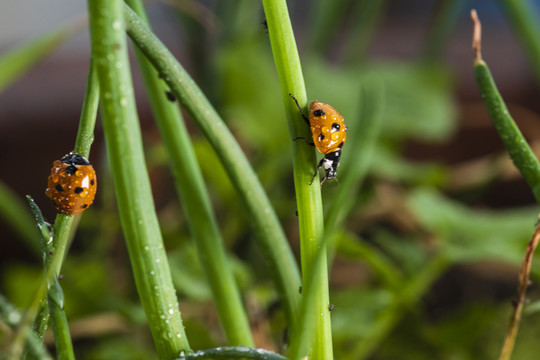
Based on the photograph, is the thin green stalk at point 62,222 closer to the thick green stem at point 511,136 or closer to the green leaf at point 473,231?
the thick green stem at point 511,136

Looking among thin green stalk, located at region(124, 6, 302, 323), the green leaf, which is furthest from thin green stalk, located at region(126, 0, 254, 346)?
the green leaf

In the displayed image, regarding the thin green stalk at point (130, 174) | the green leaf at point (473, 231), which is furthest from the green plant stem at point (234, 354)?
the green leaf at point (473, 231)

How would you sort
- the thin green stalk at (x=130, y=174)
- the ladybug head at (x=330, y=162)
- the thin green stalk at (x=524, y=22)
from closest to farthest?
1. the thin green stalk at (x=130, y=174)
2. the ladybug head at (x=330, y=162)
3. the thin green stalk at (x=524, y=22)

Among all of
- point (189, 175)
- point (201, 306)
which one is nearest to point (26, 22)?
point (201, 306)

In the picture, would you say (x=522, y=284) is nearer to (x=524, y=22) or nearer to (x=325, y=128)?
(x=325, y=128)

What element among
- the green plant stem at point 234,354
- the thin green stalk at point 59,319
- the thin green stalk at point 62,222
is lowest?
the green plant stem at point 234,354

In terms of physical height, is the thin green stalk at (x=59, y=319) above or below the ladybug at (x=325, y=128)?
below
